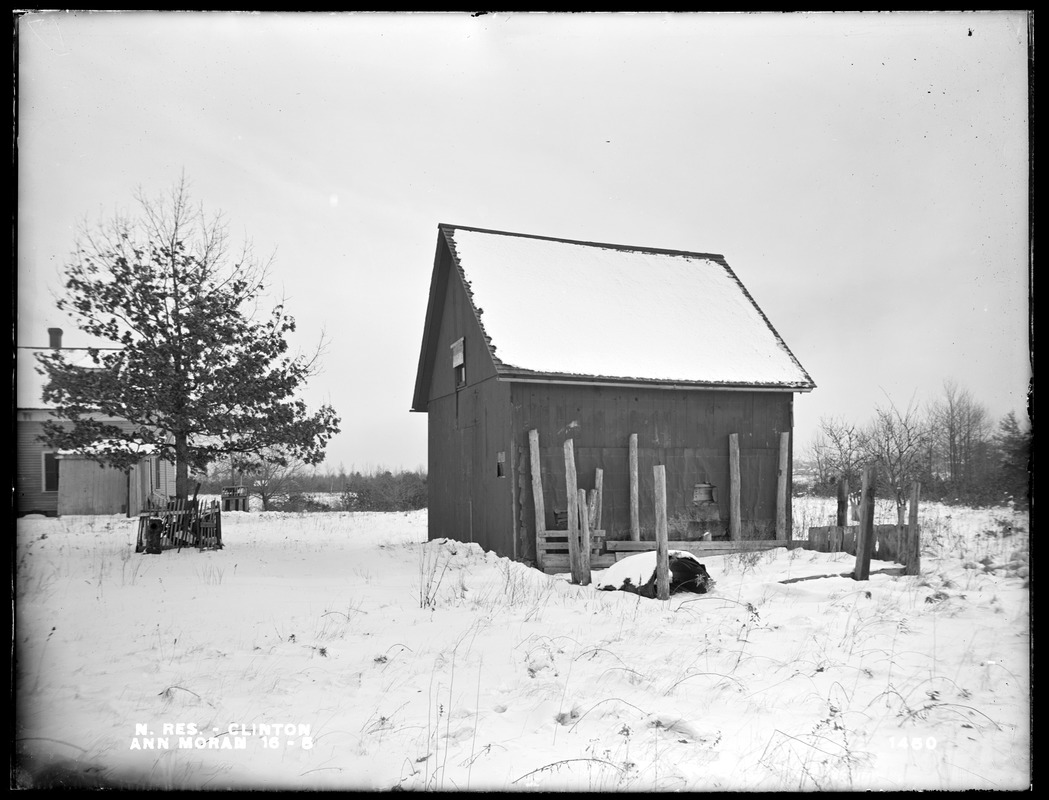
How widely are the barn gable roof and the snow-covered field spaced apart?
5072 millimetres

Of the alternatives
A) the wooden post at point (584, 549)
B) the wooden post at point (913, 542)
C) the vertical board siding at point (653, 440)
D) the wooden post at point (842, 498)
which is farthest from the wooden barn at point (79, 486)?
the wooden post at point (913, 542)

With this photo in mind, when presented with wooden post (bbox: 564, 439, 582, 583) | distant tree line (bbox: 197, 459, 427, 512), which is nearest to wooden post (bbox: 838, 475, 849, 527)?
wooden post (bbox: 564, 439, 582, 583)

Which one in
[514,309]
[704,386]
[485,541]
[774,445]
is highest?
[514,309]

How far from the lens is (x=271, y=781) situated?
4062 millimetres

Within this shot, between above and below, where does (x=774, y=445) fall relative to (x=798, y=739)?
above

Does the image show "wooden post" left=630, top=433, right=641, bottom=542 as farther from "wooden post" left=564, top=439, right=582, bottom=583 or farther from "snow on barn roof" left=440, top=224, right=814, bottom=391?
"wooden post" left=564, top=439, right=582, bottom=583

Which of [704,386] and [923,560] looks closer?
[923,560]

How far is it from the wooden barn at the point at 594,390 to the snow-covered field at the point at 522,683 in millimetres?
3694

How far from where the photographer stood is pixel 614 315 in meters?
15.6

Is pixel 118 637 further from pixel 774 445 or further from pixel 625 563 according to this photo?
pixel 774 445

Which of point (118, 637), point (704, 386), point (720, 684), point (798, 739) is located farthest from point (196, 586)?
point (704, 386)

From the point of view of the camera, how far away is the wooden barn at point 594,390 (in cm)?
1335

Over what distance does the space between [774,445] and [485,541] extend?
6786 millimetres

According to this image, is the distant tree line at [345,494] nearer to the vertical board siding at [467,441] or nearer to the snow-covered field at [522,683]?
the vertical board siding at [467,441]
